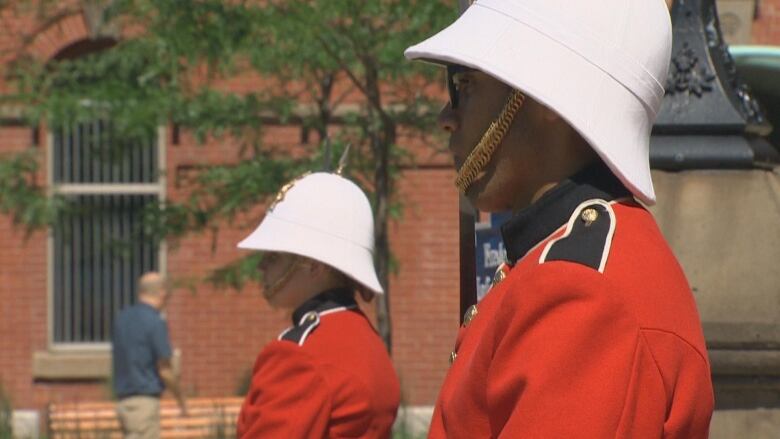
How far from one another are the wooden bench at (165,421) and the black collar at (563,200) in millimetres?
8097

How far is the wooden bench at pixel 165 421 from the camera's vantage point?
35.1ft

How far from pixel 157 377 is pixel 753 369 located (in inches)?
309

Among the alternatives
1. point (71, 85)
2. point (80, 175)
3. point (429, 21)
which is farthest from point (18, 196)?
point (80, 175)

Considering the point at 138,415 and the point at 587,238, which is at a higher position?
the point at 587,238

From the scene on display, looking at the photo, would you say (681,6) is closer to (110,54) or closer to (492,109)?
(492,109)

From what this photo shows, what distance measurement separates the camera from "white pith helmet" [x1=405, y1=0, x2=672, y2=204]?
231 centimetres

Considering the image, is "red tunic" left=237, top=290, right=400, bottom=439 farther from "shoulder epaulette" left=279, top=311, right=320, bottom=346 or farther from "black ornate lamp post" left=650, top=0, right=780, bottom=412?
"black ornate lamp post" left=650, top=0, right=780, bottom=412

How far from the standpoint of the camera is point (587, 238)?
2.29 meters

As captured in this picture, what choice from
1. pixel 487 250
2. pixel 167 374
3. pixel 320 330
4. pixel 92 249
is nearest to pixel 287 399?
pixel 320 330

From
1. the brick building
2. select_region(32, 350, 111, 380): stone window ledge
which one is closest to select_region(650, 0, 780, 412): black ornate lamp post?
the brick building

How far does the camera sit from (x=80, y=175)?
1550 centimetres

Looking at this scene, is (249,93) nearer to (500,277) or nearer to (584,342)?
(500,277)

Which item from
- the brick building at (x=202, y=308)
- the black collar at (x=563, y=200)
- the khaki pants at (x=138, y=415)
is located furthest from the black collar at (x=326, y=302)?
the brick building at (x=202, y=308)

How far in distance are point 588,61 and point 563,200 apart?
197mm
